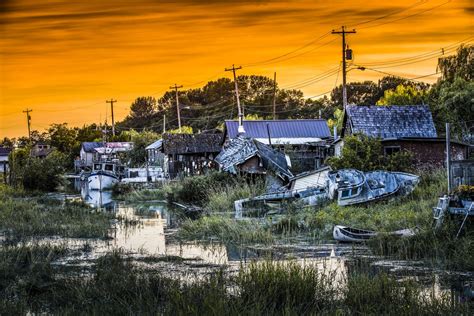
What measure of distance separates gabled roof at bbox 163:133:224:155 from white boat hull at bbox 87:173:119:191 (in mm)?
5802

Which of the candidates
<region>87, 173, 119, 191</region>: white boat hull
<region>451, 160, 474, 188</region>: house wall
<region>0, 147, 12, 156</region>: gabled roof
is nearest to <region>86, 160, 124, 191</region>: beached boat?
<region>87, 173, 119, 191</region>: white boat hull

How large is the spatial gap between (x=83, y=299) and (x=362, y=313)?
495 centimetres

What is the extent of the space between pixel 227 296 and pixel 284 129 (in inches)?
1942

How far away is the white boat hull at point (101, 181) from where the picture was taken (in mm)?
64438

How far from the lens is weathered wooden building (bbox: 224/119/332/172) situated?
173ft

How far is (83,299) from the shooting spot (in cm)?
1229

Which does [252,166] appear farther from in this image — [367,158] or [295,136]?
[295,136]

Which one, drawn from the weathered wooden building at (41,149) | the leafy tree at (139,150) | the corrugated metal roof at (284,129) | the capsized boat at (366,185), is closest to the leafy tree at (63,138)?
the weathered wooden building at (41,149)

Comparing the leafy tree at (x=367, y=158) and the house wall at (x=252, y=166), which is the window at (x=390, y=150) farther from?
the house wall at (x=252, y=166)

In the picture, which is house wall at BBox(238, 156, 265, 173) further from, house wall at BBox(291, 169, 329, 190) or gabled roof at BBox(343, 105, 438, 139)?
gabled roof at BBox(343, 105, 438, 139)

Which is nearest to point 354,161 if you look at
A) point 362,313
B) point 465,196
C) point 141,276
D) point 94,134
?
point 465,196

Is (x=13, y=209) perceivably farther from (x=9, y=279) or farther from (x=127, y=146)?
(x=127, y=146)


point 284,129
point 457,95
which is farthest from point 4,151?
point 457,95

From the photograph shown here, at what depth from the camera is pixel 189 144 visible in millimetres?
66062
